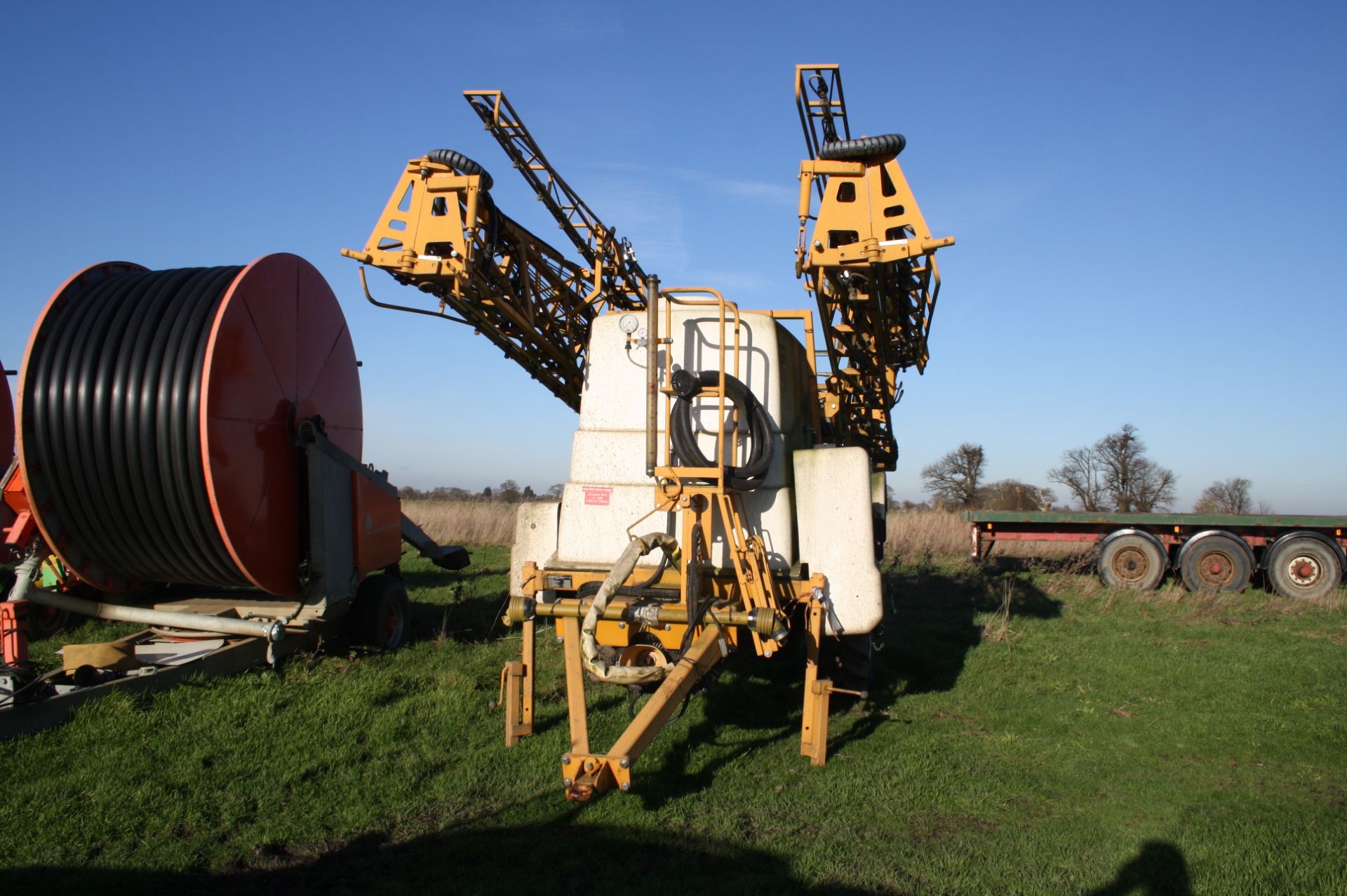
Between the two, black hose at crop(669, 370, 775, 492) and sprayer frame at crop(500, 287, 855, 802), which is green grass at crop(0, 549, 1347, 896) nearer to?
sprayer frame at crop(500, 287, 855, 802)

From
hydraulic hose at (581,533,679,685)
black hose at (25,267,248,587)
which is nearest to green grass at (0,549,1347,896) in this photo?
hydraulic hose at (581,533,679,685)

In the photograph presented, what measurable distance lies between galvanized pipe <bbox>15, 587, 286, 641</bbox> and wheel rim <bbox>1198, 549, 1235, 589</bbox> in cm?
1261

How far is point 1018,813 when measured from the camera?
189 inches

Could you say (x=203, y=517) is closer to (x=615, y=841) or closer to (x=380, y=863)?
(x=380, y=863)

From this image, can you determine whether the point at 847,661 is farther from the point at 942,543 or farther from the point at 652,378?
the point at 942,543

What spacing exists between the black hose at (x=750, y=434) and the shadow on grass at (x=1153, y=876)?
2.74 meters

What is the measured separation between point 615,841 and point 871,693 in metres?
3.39

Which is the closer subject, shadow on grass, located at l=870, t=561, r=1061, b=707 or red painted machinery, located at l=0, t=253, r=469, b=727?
red painted machinery, located at l=0, t=253, r=469, b=727

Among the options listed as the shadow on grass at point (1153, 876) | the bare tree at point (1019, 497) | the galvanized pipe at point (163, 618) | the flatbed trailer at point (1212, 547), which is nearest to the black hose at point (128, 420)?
the galvanized pipe at point (163, 618)

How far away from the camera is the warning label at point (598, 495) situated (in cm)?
597

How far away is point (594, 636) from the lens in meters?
5.17

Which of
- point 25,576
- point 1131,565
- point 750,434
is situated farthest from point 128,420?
point 1131,565

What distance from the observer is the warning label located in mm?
5973

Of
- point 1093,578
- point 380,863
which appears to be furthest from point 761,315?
point 1093,578
